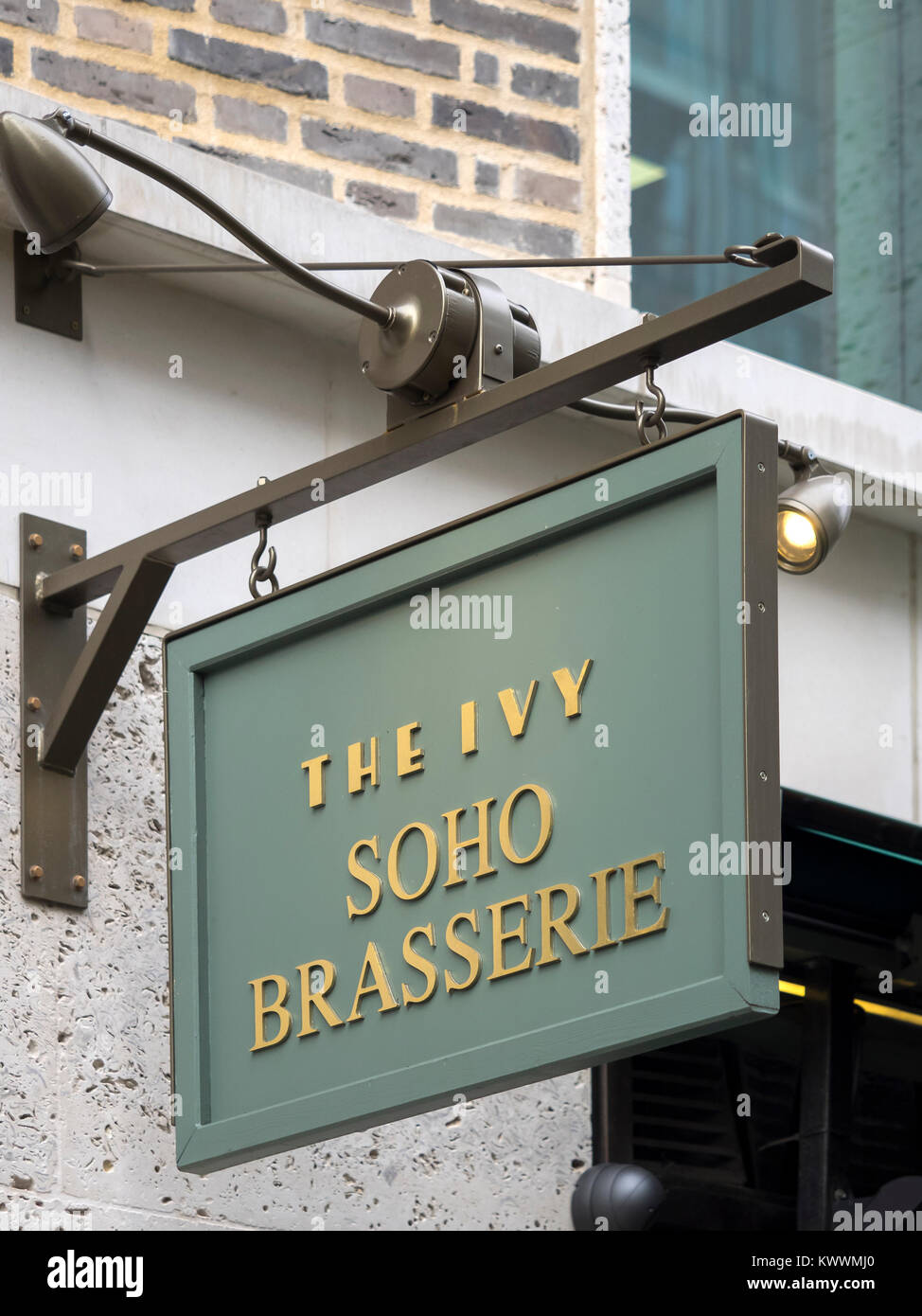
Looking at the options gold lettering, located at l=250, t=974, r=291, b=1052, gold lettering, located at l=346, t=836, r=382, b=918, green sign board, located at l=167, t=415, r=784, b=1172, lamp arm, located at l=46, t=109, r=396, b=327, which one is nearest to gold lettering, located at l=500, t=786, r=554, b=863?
green sign board, located at l=167, t=415, r=784, b=1172

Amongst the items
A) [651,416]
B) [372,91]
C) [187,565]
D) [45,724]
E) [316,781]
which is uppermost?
[372,91]

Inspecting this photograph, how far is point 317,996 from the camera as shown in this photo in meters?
2.99

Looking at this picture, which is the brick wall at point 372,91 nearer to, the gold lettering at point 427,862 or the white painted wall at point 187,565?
the white painted wall at point 187,565

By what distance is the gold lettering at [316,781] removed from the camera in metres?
3.06

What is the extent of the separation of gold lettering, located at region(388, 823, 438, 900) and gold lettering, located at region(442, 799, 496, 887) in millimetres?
27

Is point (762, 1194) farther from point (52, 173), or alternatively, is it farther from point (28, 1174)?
point (52, 173)

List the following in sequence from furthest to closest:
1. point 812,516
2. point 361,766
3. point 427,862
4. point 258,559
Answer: point 812,516
point 258,559
point 361,766
point 427,862

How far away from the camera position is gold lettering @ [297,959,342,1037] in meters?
2.96

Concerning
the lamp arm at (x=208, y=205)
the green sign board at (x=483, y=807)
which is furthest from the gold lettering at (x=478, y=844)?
the lamp arm at (x=208, y=205)

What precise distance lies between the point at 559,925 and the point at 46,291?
174 centimetres

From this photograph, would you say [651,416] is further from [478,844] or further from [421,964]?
[421,964]

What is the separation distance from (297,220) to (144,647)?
33.4 inches

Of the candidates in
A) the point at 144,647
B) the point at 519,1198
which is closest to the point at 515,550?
the point at 144,647

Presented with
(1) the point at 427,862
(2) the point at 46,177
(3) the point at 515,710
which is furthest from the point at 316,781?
(2) the point at 46,177
